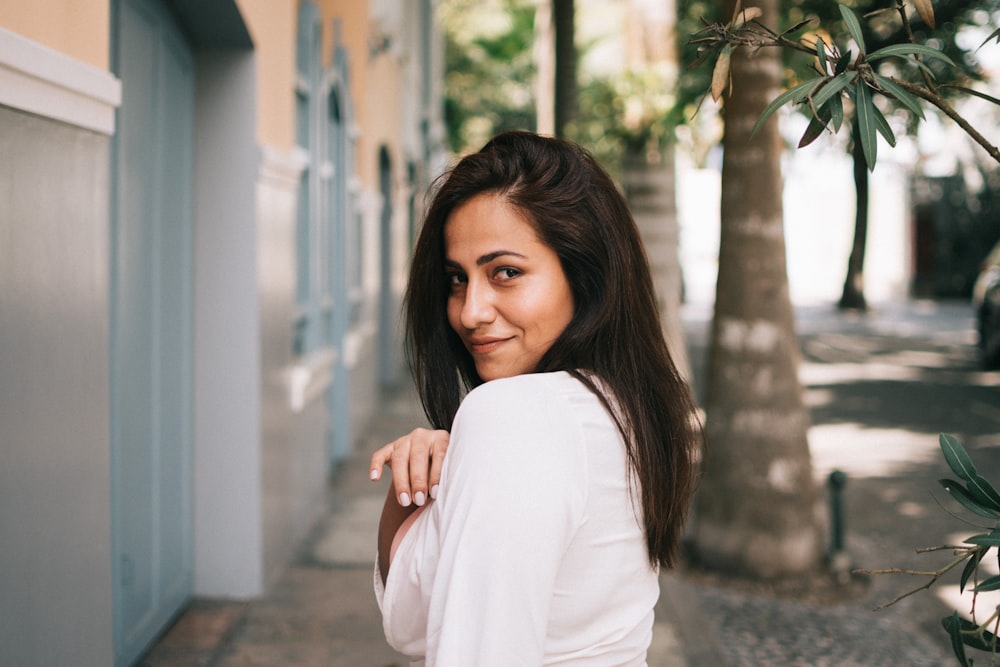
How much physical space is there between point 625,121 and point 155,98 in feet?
19.1

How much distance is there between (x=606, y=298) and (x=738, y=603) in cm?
459

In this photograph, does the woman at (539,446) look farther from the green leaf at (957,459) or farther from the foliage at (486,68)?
the foliage at (486,68)

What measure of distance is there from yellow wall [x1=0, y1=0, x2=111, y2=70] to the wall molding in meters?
0.04

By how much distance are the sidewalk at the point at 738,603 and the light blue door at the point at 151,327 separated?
382mm

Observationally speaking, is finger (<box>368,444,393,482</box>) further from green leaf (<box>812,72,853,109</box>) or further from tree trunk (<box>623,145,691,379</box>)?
tree trunk (<box>623,145,691,379</box>)

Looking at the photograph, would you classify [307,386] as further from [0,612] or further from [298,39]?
[0,612]

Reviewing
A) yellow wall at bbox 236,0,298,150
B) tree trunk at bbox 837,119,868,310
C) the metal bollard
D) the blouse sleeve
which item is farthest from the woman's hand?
tree trunk at bbox 837,119,868,310

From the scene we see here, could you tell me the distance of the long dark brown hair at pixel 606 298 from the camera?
1683 mm

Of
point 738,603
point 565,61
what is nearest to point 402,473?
point 738,603

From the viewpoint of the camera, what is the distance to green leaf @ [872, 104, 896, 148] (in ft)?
5.56

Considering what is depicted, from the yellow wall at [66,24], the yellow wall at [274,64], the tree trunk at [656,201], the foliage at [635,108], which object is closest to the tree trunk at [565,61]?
the foliage at [635,108]

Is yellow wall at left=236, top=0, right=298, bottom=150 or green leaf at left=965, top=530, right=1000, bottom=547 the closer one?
green leaf at left=965, top=530, right=1000, bottom=547

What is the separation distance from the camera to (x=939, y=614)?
593cm

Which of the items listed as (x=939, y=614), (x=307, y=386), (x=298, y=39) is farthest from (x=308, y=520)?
(x=939, y=614)
